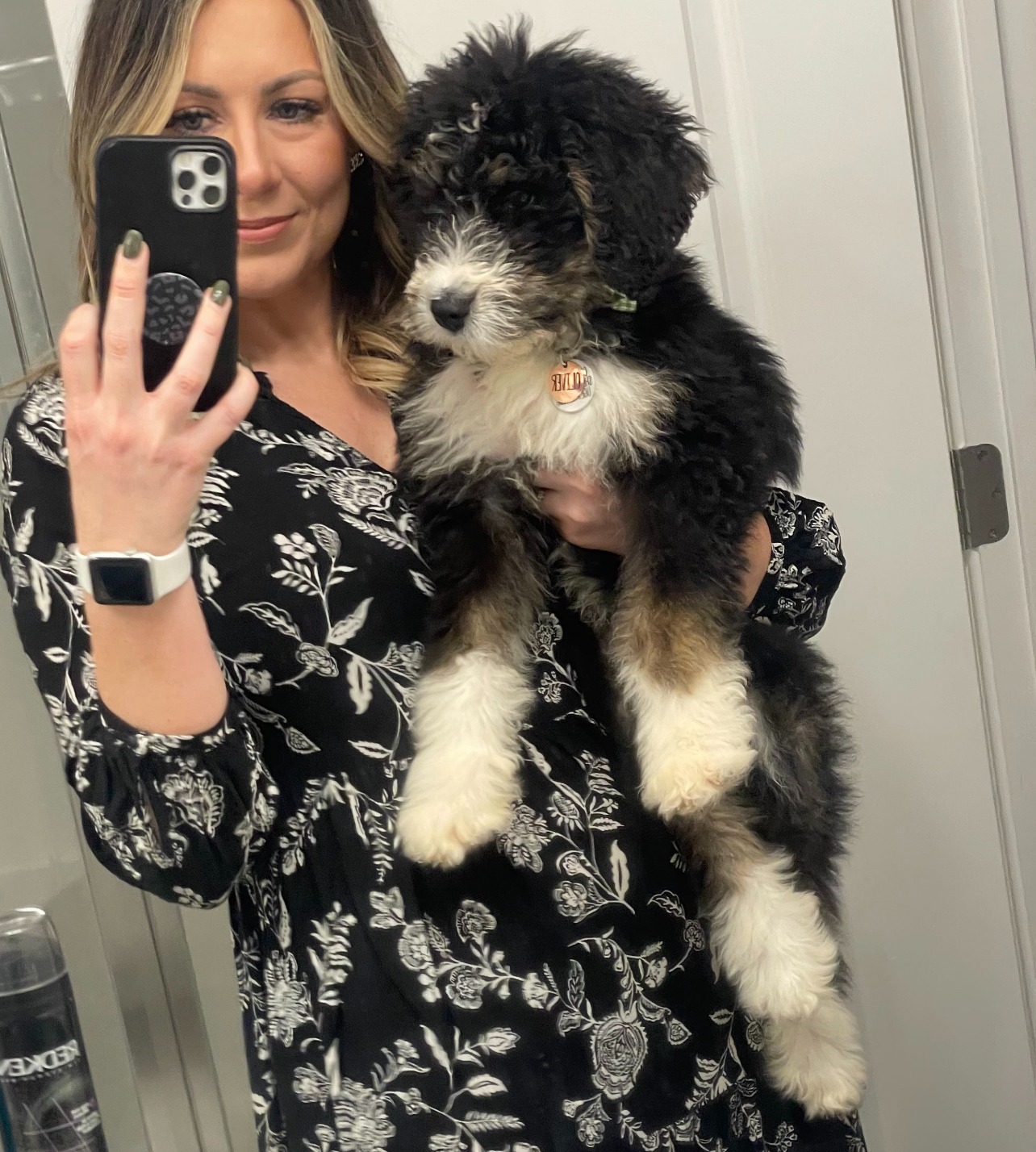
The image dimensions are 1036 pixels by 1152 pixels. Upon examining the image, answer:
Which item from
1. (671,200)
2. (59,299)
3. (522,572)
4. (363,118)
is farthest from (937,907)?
(59,299)

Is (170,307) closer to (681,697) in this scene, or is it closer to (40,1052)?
(681,697)

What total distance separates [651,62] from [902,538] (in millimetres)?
979

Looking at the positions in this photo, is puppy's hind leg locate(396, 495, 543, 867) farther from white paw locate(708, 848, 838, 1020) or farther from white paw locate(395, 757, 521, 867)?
white paw locate(708, 848, 838, 1020)

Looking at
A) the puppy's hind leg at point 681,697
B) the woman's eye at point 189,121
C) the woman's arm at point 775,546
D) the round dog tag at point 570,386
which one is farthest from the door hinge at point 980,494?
the woman's eye at point 189,121

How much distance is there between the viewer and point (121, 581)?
3.04 ft

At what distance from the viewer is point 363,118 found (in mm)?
1462

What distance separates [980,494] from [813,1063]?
116cm

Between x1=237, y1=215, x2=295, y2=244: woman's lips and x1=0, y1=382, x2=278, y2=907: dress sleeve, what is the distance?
0.36 m

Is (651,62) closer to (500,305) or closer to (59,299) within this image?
(500,305)

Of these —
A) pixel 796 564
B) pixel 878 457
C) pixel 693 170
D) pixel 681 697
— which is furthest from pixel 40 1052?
pixel 878 457

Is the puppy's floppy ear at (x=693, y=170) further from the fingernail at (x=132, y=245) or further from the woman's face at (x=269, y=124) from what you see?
the fingernail at (x=132, y=245)

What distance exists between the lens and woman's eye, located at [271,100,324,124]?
1.43 meters

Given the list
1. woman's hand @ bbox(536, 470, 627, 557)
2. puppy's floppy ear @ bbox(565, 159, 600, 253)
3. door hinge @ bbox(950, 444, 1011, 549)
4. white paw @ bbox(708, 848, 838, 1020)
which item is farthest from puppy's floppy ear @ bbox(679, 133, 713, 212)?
door hinge @ bbox(950, 444, 1011, 549)

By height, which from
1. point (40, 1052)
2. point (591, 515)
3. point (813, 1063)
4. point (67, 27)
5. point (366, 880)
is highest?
point (67, 27)
